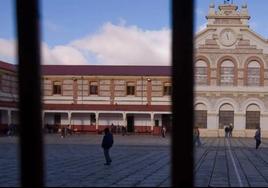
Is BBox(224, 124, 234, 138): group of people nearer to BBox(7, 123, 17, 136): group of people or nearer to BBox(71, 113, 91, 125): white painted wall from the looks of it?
BBox(71, 113, 91, 125): white painted wall

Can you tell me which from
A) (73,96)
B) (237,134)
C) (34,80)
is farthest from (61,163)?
(73,96)

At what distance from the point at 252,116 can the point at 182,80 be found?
176ft

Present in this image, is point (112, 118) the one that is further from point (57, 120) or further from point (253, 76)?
point (253, 76)

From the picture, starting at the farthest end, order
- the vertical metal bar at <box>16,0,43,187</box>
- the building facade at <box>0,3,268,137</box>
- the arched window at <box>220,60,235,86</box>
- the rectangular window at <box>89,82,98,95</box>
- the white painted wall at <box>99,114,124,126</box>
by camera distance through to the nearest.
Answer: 1. the rectangular window at <box>89,82,98,95</box>
2. the white painted wall at <box>99,114,124,126</box>
3. the arched window at <box>220,60,235,86</box>
4. the building facade at <box>0,3,268,137</box>
5. the vertical metal bar at <box>16,0,43,187</box>

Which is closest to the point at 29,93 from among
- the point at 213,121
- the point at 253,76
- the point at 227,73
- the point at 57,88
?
the point at 213,121

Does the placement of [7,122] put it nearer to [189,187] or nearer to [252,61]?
[252,61]

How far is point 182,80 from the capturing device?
16.8 ft

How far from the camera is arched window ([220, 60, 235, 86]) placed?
58.0m

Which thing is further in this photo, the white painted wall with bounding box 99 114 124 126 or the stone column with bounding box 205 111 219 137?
the white painted wall with bounding box 99 114 124 126

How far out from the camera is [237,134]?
5716 cm

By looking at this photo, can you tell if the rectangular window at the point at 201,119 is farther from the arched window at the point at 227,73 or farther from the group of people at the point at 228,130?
the arched window at the point at 227,73

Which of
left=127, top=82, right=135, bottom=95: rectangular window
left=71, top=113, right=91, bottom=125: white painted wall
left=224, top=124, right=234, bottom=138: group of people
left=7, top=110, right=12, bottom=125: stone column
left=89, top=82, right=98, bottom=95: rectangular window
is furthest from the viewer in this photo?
Answer: left=89, top=82, right=98, bottom=95: rectangular window

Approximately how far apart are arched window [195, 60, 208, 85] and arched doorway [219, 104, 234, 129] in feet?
10.6

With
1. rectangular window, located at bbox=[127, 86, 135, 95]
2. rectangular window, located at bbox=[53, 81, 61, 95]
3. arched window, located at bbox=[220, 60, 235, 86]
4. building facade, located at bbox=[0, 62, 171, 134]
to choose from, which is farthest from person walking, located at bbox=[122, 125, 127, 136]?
arched window, located at bbox=[220, 60, 235, 86]
